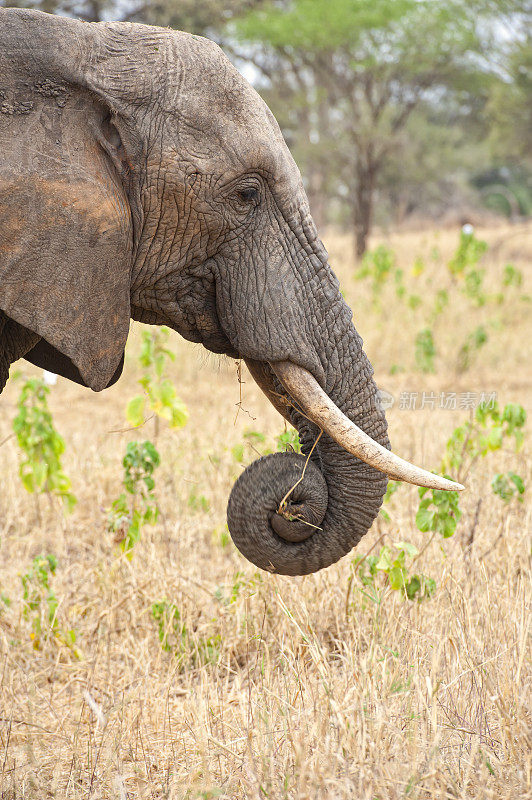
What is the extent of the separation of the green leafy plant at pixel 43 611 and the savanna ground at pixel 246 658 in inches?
1.9

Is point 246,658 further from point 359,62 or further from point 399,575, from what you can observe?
point 359,62

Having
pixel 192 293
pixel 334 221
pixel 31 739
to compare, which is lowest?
pixel 31 739

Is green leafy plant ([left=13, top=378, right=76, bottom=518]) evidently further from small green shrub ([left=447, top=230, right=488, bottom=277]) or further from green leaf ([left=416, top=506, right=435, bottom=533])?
small green shrub ([left=447, top=230, right=488, bottom=277])

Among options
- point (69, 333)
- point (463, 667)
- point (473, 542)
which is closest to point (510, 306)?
point (473, 542)

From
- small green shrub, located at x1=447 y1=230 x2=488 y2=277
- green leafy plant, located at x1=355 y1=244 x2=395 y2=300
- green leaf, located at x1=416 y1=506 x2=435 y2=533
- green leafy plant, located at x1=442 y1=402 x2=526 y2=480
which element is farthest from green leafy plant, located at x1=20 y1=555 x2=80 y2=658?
small green shrub, located at x1=447 y1=230 x2=488 y2=277

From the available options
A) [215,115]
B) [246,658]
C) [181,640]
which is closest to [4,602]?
[181,640]

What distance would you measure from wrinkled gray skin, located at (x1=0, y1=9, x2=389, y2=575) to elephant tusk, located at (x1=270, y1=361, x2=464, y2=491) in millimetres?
39

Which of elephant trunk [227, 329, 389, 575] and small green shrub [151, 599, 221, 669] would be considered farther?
small green shrub [151, 599, 221, 669]

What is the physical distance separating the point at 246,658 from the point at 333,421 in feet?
4.74

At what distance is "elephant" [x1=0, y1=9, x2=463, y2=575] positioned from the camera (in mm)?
2367

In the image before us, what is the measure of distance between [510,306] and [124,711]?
31.5 ft

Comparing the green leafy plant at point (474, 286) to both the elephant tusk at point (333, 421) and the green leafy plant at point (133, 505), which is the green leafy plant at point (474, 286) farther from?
the elephant tusk at point (333, 421)

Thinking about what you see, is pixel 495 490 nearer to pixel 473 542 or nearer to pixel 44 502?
pixel 473 542

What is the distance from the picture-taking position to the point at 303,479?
2697 millimetres
